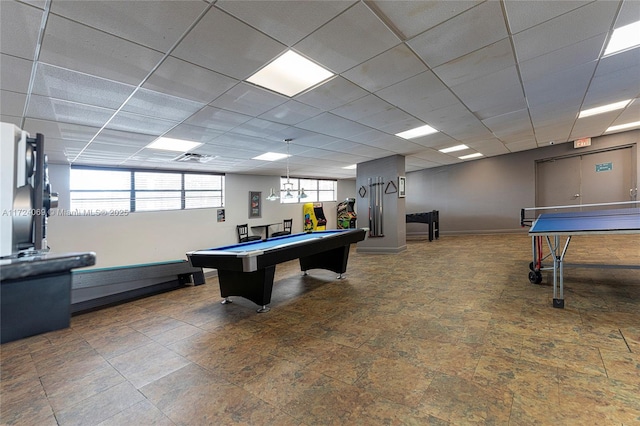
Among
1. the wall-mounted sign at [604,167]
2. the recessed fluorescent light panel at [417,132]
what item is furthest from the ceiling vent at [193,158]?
the wall-mounted sign at [604,167]

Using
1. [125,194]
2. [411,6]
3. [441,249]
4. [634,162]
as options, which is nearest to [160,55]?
[411,6]

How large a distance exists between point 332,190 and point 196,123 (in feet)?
30.3

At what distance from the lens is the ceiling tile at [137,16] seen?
166 cm

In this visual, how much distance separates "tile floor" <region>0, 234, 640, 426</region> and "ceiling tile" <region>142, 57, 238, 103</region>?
8.75 ft

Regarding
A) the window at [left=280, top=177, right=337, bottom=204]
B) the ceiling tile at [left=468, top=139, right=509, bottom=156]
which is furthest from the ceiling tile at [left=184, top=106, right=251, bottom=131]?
the window at [left=280, top=177, right=337, bottom=204]

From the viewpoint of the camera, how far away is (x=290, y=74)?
8.82 feet

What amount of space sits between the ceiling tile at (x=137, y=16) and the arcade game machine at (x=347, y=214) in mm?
9262

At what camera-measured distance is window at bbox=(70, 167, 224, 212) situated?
611 cm

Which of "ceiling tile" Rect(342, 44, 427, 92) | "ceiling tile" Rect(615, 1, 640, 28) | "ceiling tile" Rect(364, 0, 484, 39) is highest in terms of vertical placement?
"ceiling tile" Rect(615, 1, 640, 28)

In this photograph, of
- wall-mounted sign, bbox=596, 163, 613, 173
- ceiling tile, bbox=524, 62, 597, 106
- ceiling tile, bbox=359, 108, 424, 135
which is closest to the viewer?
ceiling tile, bbox=524, 62, 597, 106

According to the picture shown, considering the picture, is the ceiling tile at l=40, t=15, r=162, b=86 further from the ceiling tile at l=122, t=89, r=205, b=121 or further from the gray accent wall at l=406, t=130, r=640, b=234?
the gray accent wall at l=406, t=130, r=640, b=234

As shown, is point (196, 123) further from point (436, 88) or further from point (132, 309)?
point (436, 88)

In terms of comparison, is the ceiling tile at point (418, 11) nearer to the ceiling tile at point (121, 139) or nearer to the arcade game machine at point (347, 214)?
the ceiling tile at point (121, 139)

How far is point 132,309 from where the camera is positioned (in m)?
3.86
